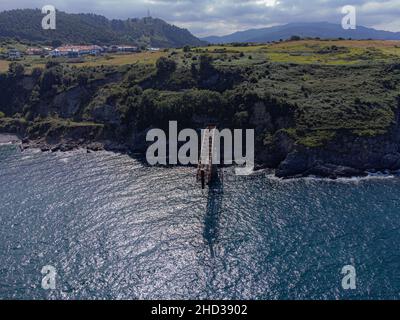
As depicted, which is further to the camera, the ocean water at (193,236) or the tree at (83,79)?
the tree at (83,79)

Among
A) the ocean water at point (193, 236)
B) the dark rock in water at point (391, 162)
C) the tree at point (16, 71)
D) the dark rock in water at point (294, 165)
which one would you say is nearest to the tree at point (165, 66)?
the ocean water at point (193, 236)

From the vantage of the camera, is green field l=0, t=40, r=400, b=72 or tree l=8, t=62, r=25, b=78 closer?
green field l=0, t=40, r=400, b=72

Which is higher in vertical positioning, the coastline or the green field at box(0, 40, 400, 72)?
the green field at box(0, 40, 400, 72)

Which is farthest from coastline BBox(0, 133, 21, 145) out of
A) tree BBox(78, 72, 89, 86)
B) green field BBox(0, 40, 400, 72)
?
green field BBox(0, 40, 400, 72)

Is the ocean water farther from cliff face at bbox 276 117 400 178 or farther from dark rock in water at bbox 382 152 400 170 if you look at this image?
dark rock in water at bbox 382 152 400 170

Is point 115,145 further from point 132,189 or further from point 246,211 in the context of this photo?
point 246,211

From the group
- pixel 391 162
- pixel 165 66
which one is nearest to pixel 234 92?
pixel 165 66

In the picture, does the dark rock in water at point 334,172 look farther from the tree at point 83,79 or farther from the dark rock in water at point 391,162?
the tree at point 83,79

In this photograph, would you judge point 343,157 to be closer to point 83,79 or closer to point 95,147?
point 95,147
